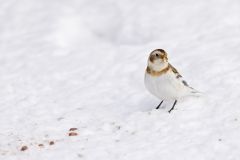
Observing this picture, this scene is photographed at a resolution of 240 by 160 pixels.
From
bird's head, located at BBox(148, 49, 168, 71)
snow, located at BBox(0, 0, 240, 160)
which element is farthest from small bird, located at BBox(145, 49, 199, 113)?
snow, located at BBox(0, 0, 240, 160)

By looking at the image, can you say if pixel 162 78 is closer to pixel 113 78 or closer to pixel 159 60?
pixel 159 60

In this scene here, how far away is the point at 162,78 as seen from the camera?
22.9 feet

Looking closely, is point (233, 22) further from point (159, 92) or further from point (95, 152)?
point (95, 152)

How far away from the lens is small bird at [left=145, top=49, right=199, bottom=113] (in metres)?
6.97

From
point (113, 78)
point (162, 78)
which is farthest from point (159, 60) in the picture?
point (113, 78)

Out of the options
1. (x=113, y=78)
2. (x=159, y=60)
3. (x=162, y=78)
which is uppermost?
(x=113, y=78)

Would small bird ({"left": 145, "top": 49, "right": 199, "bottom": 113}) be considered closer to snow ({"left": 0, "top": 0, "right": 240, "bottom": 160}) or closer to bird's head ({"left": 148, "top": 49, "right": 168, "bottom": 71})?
bird's head ({"left": 148, "top": 49, "right": 168, "bottom": 71})

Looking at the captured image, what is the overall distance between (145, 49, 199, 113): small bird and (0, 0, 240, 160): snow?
25 centimetres

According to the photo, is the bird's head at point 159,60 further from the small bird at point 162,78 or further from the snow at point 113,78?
the snow at point 113,78

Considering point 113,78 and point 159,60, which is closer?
point 159,60

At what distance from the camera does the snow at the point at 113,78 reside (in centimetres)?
646

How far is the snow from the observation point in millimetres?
6457

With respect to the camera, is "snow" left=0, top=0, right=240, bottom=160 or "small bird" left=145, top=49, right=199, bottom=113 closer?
"snow" left=0, top=0, right=240, bottom=160

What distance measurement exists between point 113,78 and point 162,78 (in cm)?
166
